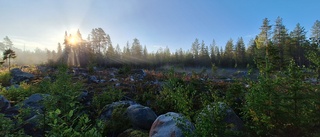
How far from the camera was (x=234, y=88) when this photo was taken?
17.1 ft

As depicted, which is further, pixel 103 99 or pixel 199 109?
pixel 103 99

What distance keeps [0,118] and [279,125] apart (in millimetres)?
5589

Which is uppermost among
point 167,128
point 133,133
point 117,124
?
point 167,128

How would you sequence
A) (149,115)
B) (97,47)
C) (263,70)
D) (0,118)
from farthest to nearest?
(97,47) → (149,115) → (0,118) → (263,70)

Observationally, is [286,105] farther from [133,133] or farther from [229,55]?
[229,55]

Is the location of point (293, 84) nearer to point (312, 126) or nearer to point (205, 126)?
point (312, 126)

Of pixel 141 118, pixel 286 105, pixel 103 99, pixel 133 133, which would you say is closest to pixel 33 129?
pixel 133 133

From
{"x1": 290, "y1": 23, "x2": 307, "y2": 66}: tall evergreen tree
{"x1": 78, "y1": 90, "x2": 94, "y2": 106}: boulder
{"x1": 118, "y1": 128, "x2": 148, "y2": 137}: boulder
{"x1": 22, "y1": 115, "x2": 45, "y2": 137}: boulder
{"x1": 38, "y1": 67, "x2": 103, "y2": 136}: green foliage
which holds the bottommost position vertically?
{"x1": 118, "y1": 128, "x2": 148, "y2": 137}: boulder

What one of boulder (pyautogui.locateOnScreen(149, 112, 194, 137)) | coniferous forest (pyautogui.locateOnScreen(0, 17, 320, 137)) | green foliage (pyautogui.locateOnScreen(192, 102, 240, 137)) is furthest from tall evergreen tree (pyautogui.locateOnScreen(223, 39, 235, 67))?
green foliage (pyautogui.locateOnScreen(192, 102, 240, 137))

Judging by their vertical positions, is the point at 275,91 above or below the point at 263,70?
below

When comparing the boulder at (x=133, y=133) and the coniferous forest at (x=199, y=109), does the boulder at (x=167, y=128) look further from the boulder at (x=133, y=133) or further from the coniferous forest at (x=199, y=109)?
A: the boulder at (x=133, y=133)

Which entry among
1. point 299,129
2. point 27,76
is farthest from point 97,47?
point 299,129

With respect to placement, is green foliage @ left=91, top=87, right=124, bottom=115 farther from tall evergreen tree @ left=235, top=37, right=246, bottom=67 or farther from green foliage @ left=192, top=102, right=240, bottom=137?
tall evergreen tree @ left=235, top=37, right=246, bottom=67

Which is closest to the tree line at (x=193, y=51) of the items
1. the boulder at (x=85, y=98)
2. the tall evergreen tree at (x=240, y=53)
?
the tall evergreen tree at (x=240, y=53)
